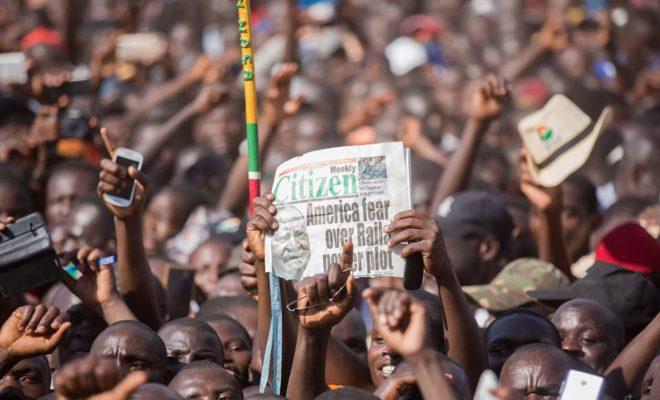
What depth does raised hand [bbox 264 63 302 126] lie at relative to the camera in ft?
24.4

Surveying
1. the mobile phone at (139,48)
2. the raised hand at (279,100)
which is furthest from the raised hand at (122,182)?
the mobile phone at (139,48)

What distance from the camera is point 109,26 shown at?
13.4m

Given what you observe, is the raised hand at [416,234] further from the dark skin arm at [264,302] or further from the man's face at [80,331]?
the man's face at [80,331]

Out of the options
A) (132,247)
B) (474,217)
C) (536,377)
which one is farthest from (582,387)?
(474,217)

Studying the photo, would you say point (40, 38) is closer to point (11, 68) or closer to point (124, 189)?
point (11, 68)

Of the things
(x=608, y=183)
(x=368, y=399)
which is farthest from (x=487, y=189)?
(x=368, y=399)

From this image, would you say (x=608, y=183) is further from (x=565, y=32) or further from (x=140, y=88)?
(x=140, y=88)

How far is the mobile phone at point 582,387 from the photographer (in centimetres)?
428

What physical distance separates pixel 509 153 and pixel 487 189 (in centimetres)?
205

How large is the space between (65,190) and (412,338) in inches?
180

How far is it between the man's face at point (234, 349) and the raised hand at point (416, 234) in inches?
47.7

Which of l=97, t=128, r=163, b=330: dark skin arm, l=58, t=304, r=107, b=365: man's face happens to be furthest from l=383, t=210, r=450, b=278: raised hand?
l=58, t=304, r=107, b=365: man's face

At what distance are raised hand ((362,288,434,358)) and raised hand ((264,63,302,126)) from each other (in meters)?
3.55

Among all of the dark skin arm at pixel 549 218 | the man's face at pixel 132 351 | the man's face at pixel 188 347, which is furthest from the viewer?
the dark skin arm at pixel 549 218
